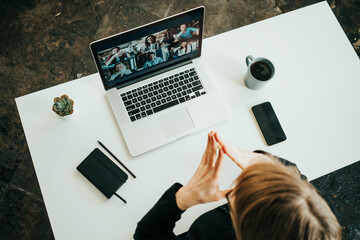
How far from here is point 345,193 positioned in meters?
1.74

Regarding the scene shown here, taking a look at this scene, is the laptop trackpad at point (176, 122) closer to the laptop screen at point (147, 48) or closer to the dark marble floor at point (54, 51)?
the laptop screen at point (147, 48)

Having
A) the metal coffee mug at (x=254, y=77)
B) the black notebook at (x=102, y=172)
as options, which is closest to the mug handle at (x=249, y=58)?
the metal coffee mug at (x=254, y=77)

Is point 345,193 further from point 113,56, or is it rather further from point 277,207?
point 113,56

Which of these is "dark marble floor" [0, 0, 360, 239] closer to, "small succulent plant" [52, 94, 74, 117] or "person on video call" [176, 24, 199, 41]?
"small succulent plant" [52, 94, 74, 117]

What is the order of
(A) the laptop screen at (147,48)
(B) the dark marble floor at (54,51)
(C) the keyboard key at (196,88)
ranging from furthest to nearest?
1. (B) the dark marble floor at (54,51)
2. (C) the keyboard key at (196,88)
3. (A) the laptop screen at (147,48)

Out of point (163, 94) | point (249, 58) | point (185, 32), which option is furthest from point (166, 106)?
point (249, 58)

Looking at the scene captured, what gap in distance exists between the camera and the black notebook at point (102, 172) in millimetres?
939

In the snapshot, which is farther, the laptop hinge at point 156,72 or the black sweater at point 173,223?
the laptop hinge at point 156,72

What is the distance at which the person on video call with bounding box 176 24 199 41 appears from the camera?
2.87ft

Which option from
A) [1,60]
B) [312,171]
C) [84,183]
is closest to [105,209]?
[84,183]

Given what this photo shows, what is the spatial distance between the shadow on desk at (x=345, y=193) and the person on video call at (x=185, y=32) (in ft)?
4.47

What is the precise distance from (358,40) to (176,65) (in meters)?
1.68

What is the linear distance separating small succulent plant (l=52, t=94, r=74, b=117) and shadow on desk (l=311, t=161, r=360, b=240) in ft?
5.10

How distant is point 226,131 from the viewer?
104 centimetres
